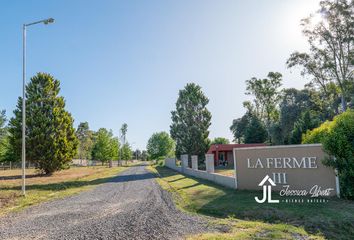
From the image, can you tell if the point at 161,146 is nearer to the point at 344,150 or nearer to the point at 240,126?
the point at 240,126

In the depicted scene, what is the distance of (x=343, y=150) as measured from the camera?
31.2 feet

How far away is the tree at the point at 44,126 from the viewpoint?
96.3ft

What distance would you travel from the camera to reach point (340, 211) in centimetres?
784

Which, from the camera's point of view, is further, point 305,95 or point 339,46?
point 305,95

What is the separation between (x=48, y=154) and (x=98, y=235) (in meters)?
26.4

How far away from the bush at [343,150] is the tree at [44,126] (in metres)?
28.0

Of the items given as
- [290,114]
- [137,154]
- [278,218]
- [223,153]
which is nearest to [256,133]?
[223,153]

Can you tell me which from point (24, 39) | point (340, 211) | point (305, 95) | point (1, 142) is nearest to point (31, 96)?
point (24, 39)

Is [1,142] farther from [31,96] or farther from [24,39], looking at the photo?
[24,39]

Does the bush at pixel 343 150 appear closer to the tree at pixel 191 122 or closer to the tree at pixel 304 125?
the tree at pixel 304 125

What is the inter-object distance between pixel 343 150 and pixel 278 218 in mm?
3975

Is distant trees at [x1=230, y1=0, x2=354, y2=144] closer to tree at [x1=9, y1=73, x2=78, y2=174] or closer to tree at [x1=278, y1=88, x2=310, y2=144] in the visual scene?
tree at [x1=278, y1=88, x2=310, y2=144]

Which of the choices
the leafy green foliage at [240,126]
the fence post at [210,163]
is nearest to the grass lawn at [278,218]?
the fence post at [210,163]

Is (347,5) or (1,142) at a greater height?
(347,5)
